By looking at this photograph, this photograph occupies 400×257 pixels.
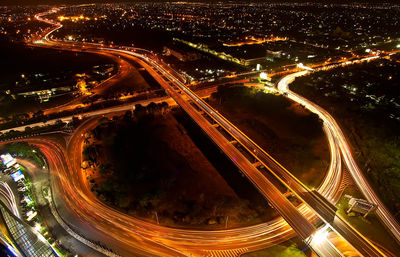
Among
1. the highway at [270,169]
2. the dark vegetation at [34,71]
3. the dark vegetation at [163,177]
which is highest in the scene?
the dark vegetation at [34,71]

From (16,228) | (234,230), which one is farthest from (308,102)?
(16,228)

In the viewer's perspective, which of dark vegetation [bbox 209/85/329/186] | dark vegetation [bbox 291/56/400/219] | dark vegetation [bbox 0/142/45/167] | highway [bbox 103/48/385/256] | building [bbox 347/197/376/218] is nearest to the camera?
highway [bbox 103/48/385/256]

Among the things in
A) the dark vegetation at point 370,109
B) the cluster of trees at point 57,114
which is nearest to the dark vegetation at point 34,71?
the cluster of trees at point 57,114

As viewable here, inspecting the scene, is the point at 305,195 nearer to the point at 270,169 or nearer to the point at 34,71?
the point at 270,169

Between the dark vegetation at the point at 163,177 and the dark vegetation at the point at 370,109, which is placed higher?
the dark vegetation at the point at 370,109

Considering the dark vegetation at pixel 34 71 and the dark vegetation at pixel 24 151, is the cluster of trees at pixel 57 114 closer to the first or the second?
the dark vegetation at pixel 34 71

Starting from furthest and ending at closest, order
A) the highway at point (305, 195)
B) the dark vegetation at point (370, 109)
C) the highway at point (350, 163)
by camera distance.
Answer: the dark vegetation at point (370, 109) < the highway at point (350, 163) < the highway at point (305, 195)

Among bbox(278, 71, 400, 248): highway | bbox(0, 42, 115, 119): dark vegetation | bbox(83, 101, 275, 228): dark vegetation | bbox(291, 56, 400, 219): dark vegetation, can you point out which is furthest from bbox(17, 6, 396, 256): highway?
bbox(0, 42, 115, 119): dark vegetation

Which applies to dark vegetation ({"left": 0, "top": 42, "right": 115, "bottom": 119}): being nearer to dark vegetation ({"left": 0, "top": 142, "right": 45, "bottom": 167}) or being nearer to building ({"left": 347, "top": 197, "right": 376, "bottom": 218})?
dark vegetation ({"left": 0, "top": 142, "right": 45, "bottom": 167})
